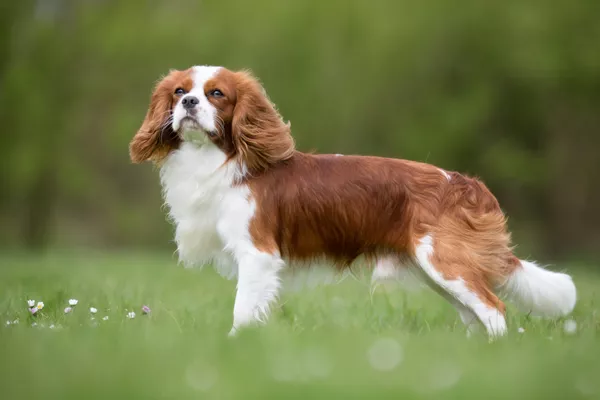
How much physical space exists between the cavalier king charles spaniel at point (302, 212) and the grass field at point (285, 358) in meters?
0.28

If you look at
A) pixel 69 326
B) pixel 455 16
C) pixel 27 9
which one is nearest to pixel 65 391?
pixel 69 326

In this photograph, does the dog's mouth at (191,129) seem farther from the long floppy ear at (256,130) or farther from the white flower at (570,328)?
the white flower at (570,328)

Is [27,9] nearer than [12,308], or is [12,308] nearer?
[12,308]

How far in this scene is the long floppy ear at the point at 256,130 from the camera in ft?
16.4

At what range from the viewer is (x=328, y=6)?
707 inches

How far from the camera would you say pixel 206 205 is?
16.5ft

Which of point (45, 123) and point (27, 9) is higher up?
point (27, 9)

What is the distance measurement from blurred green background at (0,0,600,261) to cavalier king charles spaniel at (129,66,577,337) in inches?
457

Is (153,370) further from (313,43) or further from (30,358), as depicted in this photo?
(313,43)

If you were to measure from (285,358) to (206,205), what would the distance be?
1.80 meters

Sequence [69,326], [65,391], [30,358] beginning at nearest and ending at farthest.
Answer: [65,391], [30,358], [69,326]

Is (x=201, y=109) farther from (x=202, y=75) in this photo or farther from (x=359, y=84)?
(x=359, y=84)

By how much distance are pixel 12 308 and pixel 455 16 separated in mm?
13232

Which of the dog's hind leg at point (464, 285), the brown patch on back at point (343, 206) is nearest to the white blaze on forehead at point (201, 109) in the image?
the brown patch on back at point (343, 206)
